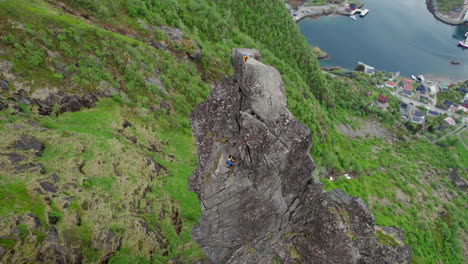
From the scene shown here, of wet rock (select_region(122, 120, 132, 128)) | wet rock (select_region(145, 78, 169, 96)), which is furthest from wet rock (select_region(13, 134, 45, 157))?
wet rock (select_region(145, 78, 169, 96))

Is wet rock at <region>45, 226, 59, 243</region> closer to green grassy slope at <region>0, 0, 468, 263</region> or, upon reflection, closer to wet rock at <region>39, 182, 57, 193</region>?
green grassy slope at <region>0, 0, 468, 263</region>

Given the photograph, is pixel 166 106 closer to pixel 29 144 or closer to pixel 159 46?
pixel 159 46

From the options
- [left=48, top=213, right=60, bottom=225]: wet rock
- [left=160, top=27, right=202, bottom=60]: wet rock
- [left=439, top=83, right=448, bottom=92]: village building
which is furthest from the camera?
[left=439, top=83, right=448, bottom=92]: village building

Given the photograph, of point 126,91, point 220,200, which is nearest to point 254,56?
point 220,200

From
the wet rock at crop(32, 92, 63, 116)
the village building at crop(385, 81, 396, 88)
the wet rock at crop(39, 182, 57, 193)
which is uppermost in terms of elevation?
the wet rock at crop(32, 92, 63, 116)

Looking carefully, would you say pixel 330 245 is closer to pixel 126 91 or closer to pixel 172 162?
pixel 172 162

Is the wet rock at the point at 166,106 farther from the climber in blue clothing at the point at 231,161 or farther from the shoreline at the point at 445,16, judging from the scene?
the shoreline at the point at 445,16

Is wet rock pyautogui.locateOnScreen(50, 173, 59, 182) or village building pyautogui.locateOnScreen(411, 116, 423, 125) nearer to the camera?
wet rock pyautogui.locateOnScreen(50, 173, 59, 182)
